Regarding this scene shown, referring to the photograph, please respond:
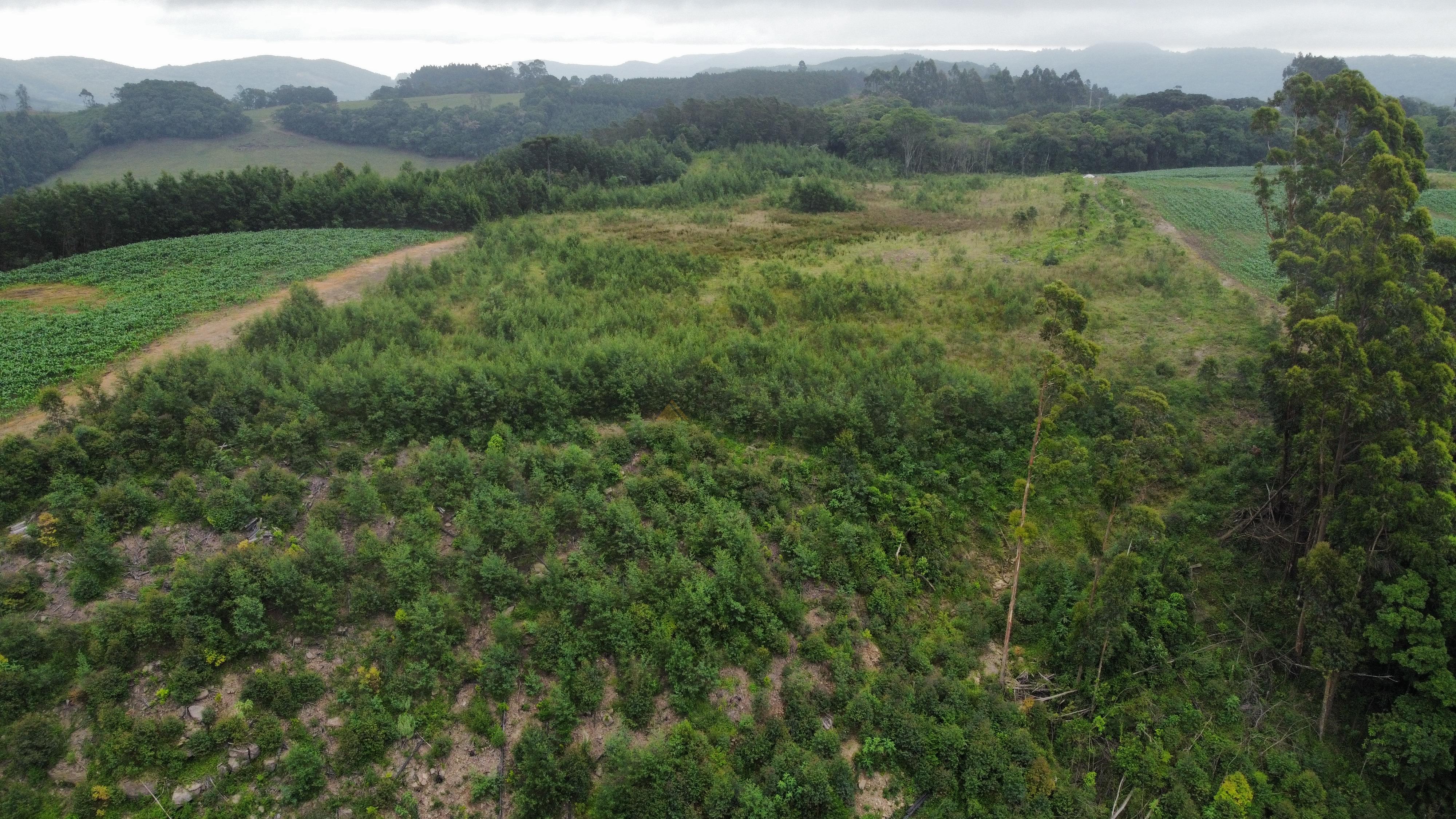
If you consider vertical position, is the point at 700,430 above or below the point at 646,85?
below

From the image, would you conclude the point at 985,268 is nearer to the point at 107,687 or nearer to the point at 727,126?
the point at 107,687

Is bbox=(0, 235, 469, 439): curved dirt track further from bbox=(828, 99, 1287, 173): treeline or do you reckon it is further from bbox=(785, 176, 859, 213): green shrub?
bbox=(828, 99, 1287, 173): treeline

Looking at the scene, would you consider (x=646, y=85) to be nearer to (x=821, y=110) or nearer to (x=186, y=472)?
(x=821, y=110)

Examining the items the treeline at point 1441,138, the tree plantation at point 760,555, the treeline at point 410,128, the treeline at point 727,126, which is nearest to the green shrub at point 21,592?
the tree plantation at point 760,555

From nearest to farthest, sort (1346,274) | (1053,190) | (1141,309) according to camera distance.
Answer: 1. (1346,274)
2. (1141,309)
3. (1053,190)

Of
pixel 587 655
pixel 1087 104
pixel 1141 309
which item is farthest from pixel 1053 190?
pixel 1087 104

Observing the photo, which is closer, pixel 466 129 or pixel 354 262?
pixel 354 262

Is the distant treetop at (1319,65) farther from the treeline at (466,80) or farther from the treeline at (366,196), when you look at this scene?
the treeline at (466,80)
